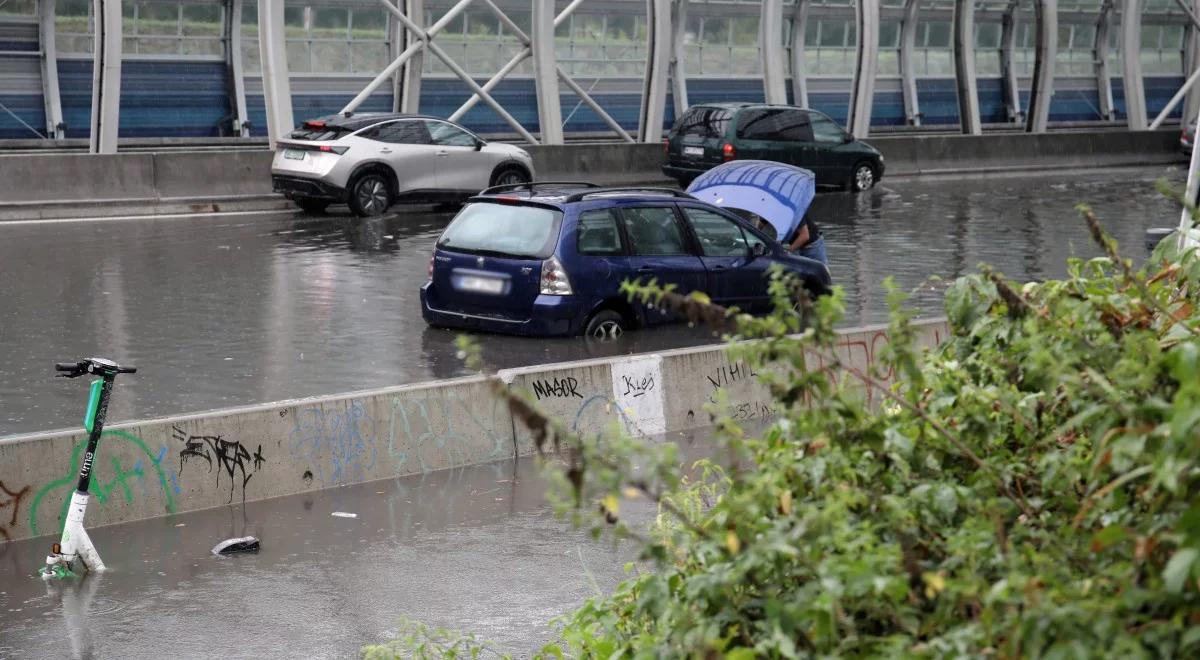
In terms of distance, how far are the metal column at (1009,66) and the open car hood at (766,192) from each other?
33974 millimetres

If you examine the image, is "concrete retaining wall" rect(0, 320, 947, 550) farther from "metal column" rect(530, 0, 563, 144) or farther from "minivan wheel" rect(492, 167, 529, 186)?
"metal column" rect(530, 0, 563, 144)

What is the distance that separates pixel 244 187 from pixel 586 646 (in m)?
22.3

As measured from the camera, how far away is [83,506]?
8.20 metres

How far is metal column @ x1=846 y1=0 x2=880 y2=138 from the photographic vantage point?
37.1m

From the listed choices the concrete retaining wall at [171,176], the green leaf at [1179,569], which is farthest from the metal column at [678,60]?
the green leaf at [1179,569]

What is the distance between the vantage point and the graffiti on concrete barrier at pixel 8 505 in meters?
8.69

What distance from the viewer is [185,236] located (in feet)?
72.7

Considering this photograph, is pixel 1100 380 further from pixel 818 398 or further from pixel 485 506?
pixel 485 506

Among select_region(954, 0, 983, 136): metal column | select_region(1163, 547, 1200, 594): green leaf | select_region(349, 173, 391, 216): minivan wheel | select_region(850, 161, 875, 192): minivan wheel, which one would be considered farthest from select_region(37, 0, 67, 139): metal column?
select_region(1163, 547, 1200, 594): green leaf

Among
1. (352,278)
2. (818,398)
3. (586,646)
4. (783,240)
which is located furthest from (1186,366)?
(352,278)

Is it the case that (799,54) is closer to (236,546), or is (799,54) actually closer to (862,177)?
(862,177)

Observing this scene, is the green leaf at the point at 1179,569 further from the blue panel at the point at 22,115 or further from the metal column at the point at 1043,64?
the metal column at the point at 1043,64

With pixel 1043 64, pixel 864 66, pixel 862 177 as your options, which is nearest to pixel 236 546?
pixel 862 177

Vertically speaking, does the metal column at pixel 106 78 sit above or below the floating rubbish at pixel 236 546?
above
